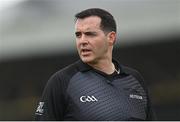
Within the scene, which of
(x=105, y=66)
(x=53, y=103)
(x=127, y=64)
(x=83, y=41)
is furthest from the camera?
(x=127, y=64)

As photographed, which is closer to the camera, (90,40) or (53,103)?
(53,103)

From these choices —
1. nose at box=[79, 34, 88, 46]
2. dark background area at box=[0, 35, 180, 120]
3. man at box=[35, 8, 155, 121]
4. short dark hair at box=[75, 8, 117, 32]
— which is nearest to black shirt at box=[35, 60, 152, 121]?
man at box=[35, 8, 155, 121]

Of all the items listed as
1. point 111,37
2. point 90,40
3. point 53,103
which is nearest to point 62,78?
point 53,103

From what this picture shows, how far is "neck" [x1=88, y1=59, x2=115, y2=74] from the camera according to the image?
3570 millimetres

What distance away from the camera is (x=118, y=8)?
9555mm

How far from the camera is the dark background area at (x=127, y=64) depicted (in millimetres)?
8547

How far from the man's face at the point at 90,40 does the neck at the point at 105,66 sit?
0.09 ft

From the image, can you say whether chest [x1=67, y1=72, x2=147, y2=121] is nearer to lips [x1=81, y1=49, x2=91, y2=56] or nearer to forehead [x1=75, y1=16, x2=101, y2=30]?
lips [x1=81, y1=49, x2=91, y2=56]

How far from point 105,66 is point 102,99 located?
0.21 meters

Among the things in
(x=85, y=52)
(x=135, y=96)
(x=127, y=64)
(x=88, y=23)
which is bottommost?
(x=127, y=64)

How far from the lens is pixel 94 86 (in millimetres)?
3516

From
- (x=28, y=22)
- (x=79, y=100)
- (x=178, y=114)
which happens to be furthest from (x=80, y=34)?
(x=28, y=22)

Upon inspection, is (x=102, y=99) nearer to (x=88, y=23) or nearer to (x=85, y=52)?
(x=85, y=52)

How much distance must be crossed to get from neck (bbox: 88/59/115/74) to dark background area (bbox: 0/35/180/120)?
4.62m
